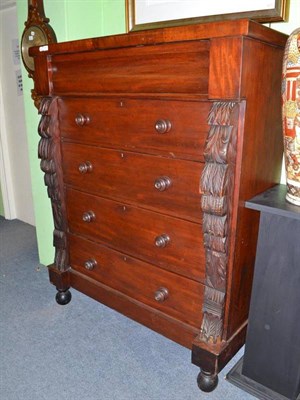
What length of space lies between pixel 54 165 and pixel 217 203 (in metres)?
0.90

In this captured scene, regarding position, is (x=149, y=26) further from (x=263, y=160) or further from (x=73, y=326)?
(x=73, y=326)

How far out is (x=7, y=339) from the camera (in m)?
1.70

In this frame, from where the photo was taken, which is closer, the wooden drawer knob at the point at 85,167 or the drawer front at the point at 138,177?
the drawer front at the point at 138,177

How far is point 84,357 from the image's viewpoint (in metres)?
1.57

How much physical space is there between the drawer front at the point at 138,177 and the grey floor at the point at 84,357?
71cm

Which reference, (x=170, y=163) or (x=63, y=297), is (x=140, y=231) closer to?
(x=170, y=163)

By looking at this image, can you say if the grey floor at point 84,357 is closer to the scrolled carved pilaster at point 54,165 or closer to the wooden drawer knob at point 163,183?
the scrolled carved pilaster at point 54,165

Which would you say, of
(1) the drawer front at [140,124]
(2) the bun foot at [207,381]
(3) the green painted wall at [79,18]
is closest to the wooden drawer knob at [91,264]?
(1) the drawer front at [140,124]

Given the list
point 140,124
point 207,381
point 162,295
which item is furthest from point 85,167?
point 207,381

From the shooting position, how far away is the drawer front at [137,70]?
110cm

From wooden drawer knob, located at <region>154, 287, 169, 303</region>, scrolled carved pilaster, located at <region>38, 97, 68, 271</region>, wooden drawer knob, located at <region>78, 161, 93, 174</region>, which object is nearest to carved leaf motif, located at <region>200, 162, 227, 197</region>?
wooden drawer knob, located at <region>154, 287, 169, 303</region>

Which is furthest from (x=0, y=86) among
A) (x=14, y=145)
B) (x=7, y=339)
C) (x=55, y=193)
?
(x=7, y=339)

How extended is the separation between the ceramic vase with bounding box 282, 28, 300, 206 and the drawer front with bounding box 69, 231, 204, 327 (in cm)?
52

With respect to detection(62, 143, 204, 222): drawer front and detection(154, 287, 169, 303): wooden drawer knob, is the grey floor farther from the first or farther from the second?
detection(62, 143, 204, 222): drawer front
